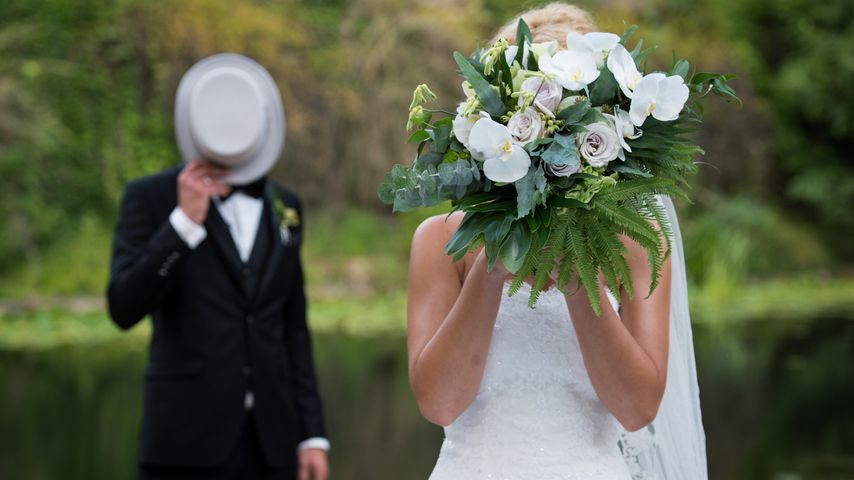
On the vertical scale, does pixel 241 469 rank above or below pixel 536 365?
below

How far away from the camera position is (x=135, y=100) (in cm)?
1522

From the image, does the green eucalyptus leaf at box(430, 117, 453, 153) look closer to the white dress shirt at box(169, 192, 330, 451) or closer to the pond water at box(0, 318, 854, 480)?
the white dress shirt at box(169, 192, 330, 451)

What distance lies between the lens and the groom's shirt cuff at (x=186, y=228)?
3650 millimetres

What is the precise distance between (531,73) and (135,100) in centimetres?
1375

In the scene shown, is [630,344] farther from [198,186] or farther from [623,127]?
[198,186]

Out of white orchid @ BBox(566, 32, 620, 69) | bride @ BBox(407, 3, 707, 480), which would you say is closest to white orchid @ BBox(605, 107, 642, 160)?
white orchid @ BBox(566, 32, 620, 69)

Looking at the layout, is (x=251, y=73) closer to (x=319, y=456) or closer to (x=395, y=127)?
(x=319, y=456)

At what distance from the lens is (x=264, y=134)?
399 cm

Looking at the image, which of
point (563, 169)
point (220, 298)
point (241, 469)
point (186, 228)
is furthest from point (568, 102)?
point (241, 469)

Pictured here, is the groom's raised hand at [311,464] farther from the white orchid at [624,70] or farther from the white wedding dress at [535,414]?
the white orchid at [624,70]

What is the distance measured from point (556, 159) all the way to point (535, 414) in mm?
712

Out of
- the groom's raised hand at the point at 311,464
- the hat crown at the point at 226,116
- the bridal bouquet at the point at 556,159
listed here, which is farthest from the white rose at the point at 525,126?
the groom's raised hand at the point at 311,464

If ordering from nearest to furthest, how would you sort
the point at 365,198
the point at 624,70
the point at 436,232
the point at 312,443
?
the point at 624,70 → the point at 436,232 → the point at 312,443 → the point at 365,198

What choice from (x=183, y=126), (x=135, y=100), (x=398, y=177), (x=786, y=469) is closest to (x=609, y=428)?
(x=398, y=177)
